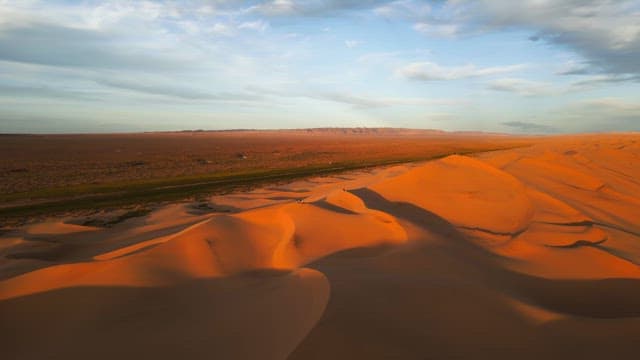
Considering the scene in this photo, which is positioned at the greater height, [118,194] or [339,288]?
[339,288]

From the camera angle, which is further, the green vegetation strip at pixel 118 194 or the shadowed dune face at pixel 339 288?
the green vegetation strip at pixel 118 194

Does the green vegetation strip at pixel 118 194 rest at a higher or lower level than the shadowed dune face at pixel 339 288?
lower

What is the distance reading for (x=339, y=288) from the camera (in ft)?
13.6

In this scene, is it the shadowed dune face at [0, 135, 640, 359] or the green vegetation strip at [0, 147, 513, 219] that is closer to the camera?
the shadowed dune face at [0, 135, 640, 359]

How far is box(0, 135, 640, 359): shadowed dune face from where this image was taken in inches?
126

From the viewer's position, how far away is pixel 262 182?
17.9 meters

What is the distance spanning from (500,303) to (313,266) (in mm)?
2236

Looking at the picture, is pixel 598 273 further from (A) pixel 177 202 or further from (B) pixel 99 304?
(A) pixel 177 202

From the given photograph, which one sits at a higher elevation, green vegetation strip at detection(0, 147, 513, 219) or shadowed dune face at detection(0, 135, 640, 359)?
shadowed dune face at detection(0, 135, 640, 359)

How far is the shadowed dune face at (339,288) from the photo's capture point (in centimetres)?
321

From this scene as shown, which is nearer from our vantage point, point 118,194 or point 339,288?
point 339,288

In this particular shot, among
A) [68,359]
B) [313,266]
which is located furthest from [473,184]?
[68,359]

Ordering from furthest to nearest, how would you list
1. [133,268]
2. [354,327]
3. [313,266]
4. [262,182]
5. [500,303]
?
1. [262,182]
2. [313,266]
3. [133,268]
4. [500,303]
5. [354,327]

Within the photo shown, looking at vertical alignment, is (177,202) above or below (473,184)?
below
